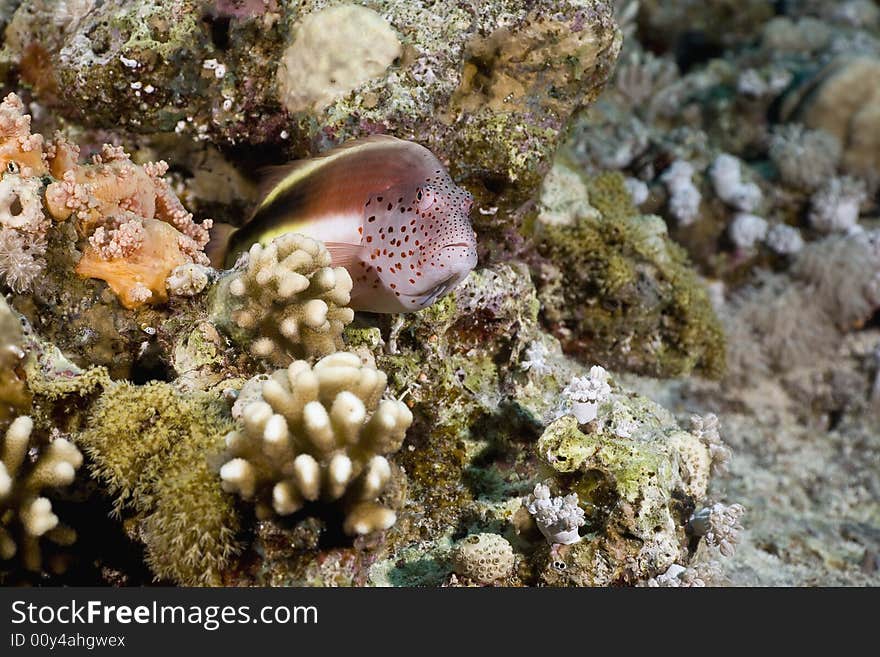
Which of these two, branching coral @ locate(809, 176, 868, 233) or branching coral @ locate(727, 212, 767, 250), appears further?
branching coral @ locate(809, 176, 868, 233)

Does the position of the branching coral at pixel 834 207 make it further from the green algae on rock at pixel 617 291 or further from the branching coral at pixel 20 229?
the branching coral at pixel 20 229

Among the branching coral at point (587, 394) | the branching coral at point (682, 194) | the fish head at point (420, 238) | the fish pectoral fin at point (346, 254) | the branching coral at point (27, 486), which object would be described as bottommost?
the branching coral at point (682, 194)

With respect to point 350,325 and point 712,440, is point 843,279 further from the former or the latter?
point 350,325

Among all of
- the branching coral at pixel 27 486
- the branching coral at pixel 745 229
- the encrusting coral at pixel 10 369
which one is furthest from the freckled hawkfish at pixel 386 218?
the branching coral at pixel 745 229

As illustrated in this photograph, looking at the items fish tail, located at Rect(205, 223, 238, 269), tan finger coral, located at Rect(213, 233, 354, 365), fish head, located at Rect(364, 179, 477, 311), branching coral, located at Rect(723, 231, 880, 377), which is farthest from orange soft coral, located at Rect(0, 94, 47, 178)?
branching coral, located at Rect(723, 231, 880, 377)

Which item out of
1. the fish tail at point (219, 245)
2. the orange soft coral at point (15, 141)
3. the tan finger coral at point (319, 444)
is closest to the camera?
the tan finger coral at point (319, 444)

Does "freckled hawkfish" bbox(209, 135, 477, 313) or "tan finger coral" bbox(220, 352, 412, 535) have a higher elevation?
"freckled hawkfish" bbox(209, 135, 477, 313)

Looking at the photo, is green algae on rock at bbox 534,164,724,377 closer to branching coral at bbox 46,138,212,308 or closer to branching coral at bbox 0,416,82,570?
branching coral at bbox 46,138,212,308
